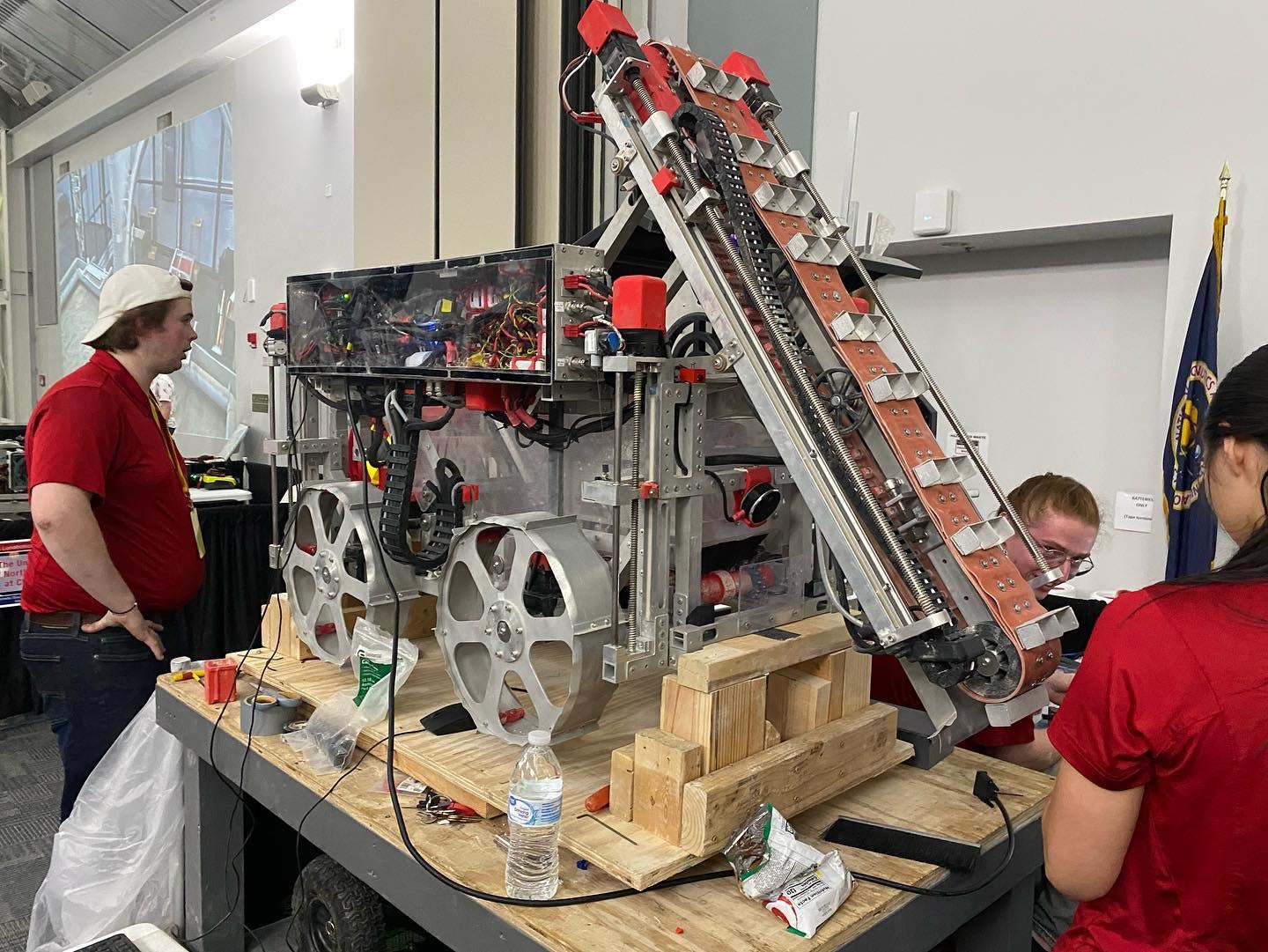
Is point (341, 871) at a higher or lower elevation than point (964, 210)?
lower

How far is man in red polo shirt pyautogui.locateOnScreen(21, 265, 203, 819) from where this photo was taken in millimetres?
2057

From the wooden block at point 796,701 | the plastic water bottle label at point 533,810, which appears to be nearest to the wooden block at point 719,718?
the wooden block at point 796,701

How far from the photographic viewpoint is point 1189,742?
0.95m

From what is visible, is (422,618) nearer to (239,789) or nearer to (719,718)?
(239,789)

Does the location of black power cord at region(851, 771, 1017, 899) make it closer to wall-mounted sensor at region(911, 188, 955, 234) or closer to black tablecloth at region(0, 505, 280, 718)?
wall-mounted sensor at region(911, 188, 955, 234)

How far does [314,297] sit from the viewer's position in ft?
6.71

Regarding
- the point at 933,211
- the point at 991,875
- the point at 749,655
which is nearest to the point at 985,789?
the point at 991,875

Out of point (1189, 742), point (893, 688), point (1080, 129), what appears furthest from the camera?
point (1080, 129)

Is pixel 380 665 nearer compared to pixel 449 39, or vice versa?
pixel 380 665

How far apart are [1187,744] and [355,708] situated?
1.39 m

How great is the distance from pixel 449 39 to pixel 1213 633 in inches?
141

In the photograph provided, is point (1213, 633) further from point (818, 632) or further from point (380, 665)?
point (380, 665)

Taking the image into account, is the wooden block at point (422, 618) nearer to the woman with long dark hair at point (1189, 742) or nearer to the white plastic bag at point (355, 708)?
the white plastic bag at point (355, 708)

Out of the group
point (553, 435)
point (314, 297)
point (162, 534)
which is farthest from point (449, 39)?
point (553, 435)
